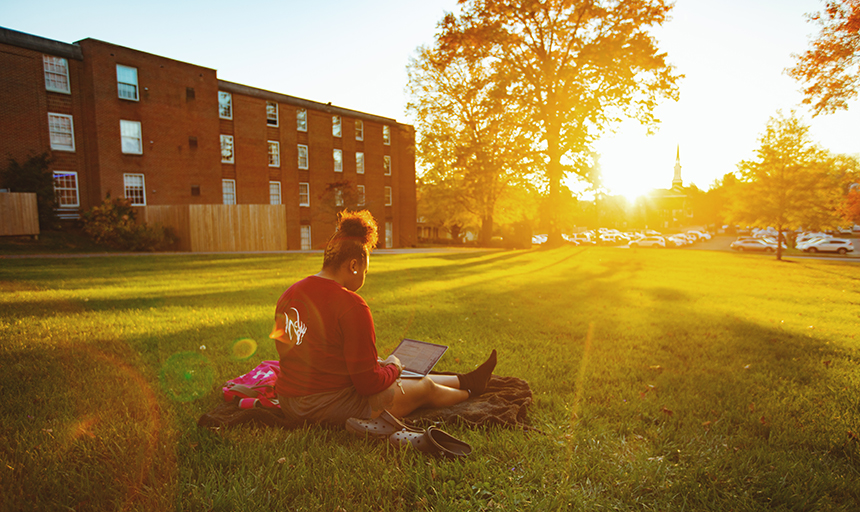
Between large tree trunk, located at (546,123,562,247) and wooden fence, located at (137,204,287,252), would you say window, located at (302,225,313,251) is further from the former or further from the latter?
large tree trunk, located at (546,123,562,247)

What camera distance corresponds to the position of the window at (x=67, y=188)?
958 inches

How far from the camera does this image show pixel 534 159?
24328 millimetres

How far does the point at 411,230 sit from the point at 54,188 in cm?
2729

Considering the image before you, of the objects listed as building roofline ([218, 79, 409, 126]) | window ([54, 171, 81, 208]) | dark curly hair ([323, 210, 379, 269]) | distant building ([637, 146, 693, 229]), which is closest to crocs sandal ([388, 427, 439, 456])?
dark curly hair ([323, 210, 379, 269])

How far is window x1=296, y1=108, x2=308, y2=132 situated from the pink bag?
112 feet

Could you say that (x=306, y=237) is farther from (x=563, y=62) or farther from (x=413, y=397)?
(x=413, y=397)

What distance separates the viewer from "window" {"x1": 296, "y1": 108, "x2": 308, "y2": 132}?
116ft

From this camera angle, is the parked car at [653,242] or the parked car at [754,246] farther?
the parked car at [653,242]

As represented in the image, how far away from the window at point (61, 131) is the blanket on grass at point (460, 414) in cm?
2888

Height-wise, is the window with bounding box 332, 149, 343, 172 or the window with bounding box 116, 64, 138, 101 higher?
the window with bounding box 116, 64, 138, 101

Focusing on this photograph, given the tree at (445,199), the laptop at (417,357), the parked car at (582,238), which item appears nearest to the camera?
the laptop at (417,357)

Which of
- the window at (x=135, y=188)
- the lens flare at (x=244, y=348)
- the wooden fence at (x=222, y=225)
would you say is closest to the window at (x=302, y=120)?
the wooden fence at (x=222, y=225)

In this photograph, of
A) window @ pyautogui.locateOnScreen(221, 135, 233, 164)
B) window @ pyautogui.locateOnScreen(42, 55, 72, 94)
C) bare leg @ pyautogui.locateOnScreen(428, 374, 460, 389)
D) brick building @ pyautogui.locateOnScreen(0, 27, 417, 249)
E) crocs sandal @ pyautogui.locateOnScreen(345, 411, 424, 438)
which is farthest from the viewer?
window @ pyautogui.locateOnScreen(221, 135, 233, 164)

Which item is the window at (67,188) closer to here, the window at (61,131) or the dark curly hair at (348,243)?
the window at (61,131)
